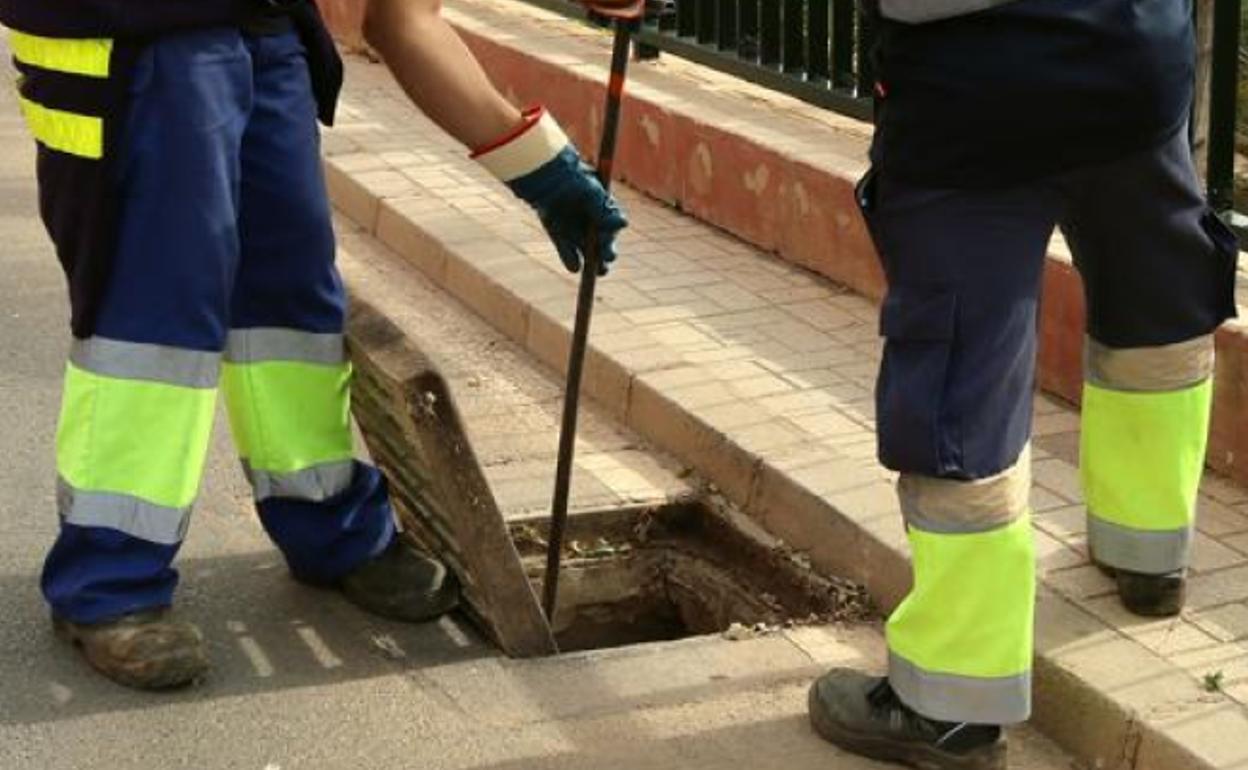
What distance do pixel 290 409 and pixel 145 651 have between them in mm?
568

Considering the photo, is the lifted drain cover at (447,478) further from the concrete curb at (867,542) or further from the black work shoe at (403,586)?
the concrete curb at (867,542)

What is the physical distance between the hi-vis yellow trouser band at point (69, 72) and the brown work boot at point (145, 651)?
858 millimetres

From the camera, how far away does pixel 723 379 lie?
5574 mm

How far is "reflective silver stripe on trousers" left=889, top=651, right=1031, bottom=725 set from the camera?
3770 millimetres

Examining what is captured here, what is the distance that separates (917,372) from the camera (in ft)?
11.9

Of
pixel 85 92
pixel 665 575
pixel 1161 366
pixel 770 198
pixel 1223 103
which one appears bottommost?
pixel 665 575

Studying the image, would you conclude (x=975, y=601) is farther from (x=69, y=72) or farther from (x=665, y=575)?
(x=69, y=72)

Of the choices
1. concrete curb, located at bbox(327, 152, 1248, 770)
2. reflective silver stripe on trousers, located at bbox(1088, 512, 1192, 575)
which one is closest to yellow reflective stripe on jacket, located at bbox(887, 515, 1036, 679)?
concrete curb, located at bbox(327, 152, 1248, 770)

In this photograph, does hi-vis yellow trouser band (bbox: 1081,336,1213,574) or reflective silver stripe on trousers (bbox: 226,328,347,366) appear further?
reflective silver stripe on trousers (bbox: 226,328,347,366)

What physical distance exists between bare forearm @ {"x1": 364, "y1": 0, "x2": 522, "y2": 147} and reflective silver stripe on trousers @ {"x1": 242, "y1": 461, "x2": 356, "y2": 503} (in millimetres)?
715

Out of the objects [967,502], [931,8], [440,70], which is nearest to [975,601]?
[967,502]

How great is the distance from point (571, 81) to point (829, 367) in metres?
2.49

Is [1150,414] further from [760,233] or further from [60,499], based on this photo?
[760,233]

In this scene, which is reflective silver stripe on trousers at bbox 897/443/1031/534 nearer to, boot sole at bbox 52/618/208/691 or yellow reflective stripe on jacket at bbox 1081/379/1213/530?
yellow reflective stripe on jacket at bbox 1081/379/1213/530
